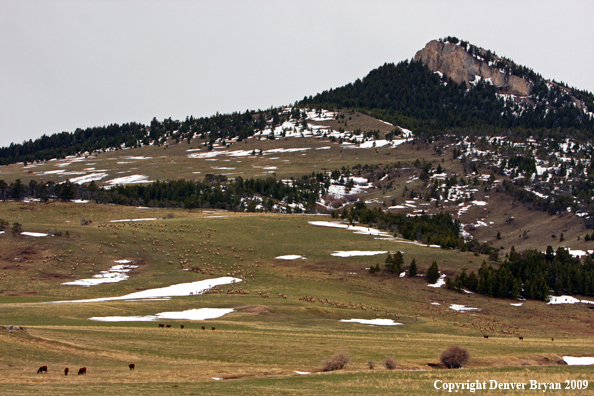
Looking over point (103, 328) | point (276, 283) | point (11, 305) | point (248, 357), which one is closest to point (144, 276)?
point (276, 283)

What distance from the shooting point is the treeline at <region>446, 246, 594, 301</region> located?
67.8 m

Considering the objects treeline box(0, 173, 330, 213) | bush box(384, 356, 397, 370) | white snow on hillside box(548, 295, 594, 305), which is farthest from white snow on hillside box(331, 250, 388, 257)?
bush box(384, 356, 397, 370)

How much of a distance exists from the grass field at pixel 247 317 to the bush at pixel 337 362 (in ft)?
2.12

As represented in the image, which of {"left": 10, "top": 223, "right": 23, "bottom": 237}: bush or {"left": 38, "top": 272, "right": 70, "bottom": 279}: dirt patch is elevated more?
{"left": 10, "top": 223, "right": 23, "bottom": 237}: bush

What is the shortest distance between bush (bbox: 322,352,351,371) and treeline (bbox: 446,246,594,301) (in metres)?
46.0

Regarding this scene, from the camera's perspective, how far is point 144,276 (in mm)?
64125

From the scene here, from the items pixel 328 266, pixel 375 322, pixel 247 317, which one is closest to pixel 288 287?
pixel 328 266

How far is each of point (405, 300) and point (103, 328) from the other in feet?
130

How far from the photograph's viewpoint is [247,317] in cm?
4419

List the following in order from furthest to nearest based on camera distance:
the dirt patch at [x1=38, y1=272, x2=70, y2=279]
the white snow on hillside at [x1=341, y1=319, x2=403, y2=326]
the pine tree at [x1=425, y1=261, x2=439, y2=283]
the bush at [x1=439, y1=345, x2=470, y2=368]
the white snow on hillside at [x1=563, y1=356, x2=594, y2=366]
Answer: the pine tree at [x1=425, y1=261, x2=439, y2=283]
the dirt patch at [x1=38, y1=272, x2=70, y2=279]
the white snow on hillside at [x1=341, y1=319, x2=403, y2=326]
the white snow on hillside at [x1=563, y1=356, x2=594, y2=366]
the bush at [x1=439, y1=345, x2=470, y2=368]

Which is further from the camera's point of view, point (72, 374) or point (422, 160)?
point (422, 160)

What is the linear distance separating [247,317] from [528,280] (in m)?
44.4

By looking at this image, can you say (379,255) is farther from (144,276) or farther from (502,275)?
(144,276)

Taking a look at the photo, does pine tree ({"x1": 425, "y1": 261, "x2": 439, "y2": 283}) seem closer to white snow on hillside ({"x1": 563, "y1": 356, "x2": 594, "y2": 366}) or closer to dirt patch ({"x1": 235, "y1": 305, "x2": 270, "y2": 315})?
dirt patch ({"x1": 235, "y1": 305, "x2": 270, "y2": 315})
